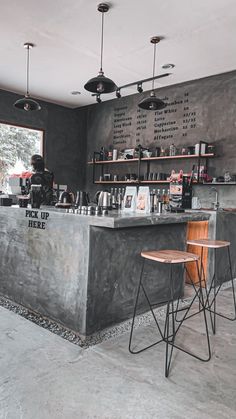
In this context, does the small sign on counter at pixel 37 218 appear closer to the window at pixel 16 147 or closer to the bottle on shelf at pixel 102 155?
the window at pixel 16 147

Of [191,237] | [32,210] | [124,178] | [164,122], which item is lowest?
[191,237]

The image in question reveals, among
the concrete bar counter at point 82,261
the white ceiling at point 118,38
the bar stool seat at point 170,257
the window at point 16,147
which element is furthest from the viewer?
the window at point 16,147

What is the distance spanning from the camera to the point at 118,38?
4129mm

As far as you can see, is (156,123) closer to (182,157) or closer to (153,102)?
(182,157)

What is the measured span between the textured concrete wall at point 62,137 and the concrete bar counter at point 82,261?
150 inches

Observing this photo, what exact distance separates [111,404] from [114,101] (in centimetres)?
618

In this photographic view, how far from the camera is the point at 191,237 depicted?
4.12 meters

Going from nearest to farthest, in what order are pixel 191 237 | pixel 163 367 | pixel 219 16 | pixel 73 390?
pixel 73 390, pixel 163 367, pixel 219 16, pixel 191 237

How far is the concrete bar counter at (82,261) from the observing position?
8.12 feet

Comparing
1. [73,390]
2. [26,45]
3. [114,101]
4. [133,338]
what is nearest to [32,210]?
→ [133,338]

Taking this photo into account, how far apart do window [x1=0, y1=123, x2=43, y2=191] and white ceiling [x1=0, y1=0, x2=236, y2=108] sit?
1051mm

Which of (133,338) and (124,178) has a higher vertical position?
(124,178)

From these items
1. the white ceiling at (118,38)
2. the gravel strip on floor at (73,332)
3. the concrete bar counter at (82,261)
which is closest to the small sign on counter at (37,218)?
the concrete bar counter at (82,261)

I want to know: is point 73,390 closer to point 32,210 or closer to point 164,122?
point 32,210
